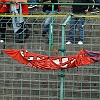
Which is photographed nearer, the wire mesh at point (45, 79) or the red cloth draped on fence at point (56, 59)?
the red cloth draped on fence at point (56, 59)

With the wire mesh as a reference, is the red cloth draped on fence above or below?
above

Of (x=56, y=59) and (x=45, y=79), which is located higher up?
(x=56, y=59)

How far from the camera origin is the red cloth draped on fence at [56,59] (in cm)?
753

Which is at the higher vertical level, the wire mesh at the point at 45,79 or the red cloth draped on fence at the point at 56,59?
the red cloth draped on fence at the point at 56,59

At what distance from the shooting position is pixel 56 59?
758cm

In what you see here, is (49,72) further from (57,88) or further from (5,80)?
(5,80)

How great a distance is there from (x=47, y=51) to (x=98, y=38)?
1.08 m

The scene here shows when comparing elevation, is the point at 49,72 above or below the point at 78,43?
below

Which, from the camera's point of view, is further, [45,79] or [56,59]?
[45,79]

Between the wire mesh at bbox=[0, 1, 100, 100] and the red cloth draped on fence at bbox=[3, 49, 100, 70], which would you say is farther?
the wire mesh at bbox=[0, 1, 100, 100]

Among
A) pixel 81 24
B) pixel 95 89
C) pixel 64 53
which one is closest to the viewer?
pixel 64 53

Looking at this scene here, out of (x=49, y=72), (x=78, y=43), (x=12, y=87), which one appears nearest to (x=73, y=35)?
(x=78, y=43)

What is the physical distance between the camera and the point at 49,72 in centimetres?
864

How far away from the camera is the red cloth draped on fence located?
753cm
